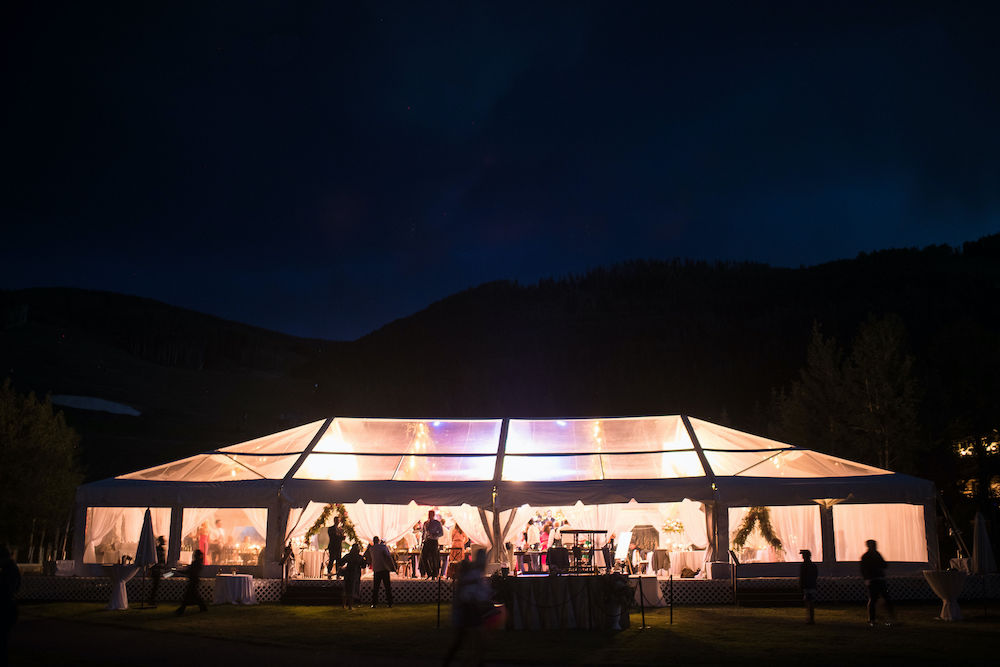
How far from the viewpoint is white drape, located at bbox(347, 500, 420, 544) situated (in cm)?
1639

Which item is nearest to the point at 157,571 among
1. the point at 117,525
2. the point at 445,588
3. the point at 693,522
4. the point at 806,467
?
the point at 117,525

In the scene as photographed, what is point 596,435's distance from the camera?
1777 centimetres

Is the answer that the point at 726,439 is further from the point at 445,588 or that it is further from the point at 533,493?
the point at 445,588

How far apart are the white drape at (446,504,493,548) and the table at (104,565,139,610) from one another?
574 cm

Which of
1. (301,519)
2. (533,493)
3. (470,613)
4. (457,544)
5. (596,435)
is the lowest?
(470,613)

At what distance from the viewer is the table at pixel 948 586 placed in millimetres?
11148

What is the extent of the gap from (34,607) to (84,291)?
13657cm

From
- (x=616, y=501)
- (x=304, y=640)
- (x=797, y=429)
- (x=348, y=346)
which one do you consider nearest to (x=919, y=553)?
(x=616, y=501)

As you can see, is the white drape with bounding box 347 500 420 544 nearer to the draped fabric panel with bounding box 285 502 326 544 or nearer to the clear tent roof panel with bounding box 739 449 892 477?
the draped fabric panel with bounding box 285 502 326 544

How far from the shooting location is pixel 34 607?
535 inches

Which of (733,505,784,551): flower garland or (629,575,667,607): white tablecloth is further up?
(733,505,784,551): flower garland

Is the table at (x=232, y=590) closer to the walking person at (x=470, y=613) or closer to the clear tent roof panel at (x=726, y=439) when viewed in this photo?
the walking person at (x=470, y=613)

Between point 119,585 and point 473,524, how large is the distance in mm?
6265

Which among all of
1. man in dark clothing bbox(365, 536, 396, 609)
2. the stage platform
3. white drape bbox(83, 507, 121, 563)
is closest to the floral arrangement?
the stage platform
